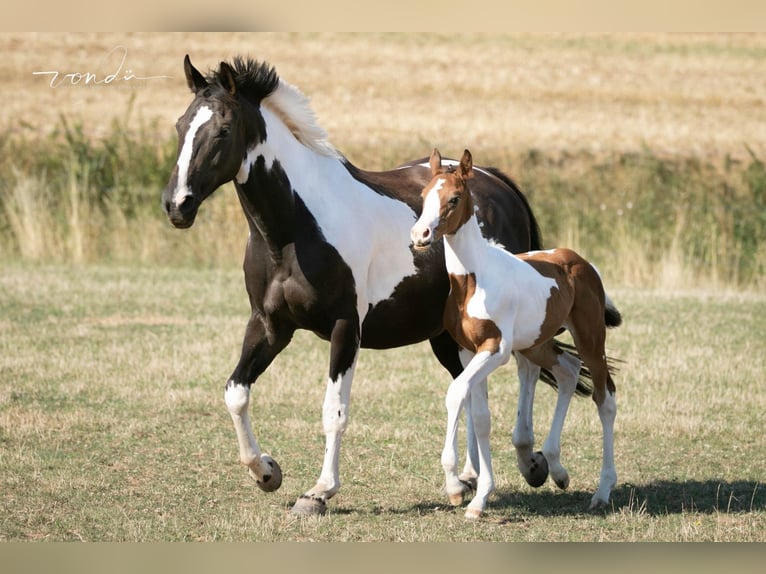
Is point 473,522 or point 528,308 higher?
point 528,308

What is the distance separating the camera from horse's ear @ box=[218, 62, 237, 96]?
20.8ft

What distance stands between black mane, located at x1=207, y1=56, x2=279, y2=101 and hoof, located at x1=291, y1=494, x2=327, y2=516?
229cm

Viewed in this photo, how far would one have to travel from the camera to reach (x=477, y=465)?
24.4 ft

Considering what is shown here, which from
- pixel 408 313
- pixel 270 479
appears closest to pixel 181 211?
pixel 408 313

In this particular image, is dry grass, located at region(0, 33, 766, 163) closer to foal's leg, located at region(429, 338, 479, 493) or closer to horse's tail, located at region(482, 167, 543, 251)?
horse's tail, located at region(482, 167, 543, 251)

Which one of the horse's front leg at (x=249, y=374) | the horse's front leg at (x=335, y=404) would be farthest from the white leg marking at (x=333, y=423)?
the horse's front leg at (x=249, y=374)

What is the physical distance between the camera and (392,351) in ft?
40.0

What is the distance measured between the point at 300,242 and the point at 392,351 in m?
5.67

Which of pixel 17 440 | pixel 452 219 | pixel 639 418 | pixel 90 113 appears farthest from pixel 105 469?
pixel 90 113

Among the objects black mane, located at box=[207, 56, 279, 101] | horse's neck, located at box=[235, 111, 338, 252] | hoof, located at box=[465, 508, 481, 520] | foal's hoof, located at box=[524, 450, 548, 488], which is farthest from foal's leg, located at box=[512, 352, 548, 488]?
black mane, located at box=[207, 56, 279, 101]

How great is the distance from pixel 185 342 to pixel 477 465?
207 inches

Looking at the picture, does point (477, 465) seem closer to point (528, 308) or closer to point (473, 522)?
point (473, 522)

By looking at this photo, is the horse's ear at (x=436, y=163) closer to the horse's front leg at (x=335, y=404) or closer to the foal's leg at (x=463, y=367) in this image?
the horse's front leg at (x=335, y=404)

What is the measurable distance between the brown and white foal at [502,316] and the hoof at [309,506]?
0.75 meters
